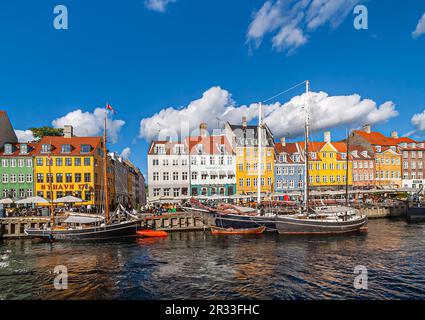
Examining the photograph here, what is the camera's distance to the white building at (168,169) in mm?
55956

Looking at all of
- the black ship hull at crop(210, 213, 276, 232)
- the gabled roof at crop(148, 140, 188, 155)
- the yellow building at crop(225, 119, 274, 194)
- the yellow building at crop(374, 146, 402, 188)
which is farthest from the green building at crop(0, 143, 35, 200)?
the yellow building at crop(374, 146, 402, 188)

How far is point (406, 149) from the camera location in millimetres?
76375

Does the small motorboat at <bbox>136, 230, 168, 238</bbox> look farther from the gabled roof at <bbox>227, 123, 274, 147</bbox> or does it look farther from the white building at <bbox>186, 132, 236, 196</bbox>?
the gabled roof at <bbox>227, 123, 274, 147</bbox>

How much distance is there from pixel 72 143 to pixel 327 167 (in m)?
53.1

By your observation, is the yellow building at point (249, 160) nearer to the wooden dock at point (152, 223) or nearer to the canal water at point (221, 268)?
the wooden dock at point (152, 223)

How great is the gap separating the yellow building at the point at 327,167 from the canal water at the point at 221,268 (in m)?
33.6

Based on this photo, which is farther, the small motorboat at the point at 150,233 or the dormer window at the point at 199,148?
the dormer window at the point at 199,148

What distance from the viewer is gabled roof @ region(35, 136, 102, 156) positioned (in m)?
50.1

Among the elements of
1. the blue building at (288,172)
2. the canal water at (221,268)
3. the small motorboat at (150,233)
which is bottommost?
the small motorboat at (150,233)

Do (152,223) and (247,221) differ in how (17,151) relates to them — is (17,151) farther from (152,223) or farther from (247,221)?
(247,221)

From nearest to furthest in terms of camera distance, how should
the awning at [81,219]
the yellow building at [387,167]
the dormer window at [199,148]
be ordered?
the awning at [81,219]
the dormer window at [199,148]
the yellow building at [387,167]

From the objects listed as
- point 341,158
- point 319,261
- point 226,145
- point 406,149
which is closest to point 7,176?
point 226,145

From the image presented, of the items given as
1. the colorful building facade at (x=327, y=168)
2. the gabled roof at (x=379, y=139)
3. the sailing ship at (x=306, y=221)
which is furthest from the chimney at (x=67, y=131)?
the gabled roof at (x=379, y=139)

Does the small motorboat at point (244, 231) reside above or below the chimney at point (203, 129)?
below
